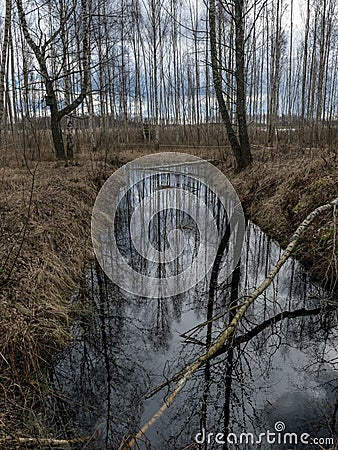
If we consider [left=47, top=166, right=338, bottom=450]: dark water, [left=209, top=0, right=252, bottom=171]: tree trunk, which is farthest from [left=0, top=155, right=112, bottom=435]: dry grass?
[left=209, top=0, right=252, bottom=171]: tree trunk

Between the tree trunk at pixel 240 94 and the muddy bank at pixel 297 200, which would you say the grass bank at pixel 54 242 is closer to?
the muddy bank at pixel 297 200

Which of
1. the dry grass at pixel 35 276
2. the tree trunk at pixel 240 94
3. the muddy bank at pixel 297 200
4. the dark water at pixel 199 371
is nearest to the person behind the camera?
the dark water at pixel 199 371

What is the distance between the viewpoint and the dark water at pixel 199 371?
262 centimetres

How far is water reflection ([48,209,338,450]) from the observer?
2.66m

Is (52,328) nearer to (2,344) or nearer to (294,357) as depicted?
(2,344)

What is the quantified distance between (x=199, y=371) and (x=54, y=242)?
283 cm

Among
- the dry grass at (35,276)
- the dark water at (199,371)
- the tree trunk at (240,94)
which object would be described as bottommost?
the dark water at (199,371)

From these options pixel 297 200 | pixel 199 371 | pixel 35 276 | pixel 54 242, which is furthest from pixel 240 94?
pixel 199 371

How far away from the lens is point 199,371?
3.17 metres

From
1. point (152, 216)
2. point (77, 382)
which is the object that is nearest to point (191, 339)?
point (77, 382)

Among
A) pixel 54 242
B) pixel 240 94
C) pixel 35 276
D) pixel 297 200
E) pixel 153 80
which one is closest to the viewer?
pixel 35 276

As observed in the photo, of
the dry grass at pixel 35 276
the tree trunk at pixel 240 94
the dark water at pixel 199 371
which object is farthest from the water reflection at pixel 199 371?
the tree trunk at pixel 240 94

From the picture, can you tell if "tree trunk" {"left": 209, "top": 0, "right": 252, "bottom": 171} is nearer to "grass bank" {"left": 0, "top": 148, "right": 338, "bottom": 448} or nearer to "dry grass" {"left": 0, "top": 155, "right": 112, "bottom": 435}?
"grass bank" {"left": 0, "top": 148, "right": 338, "bottom": 448}

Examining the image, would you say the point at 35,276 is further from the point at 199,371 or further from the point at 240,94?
the point at 240,94
